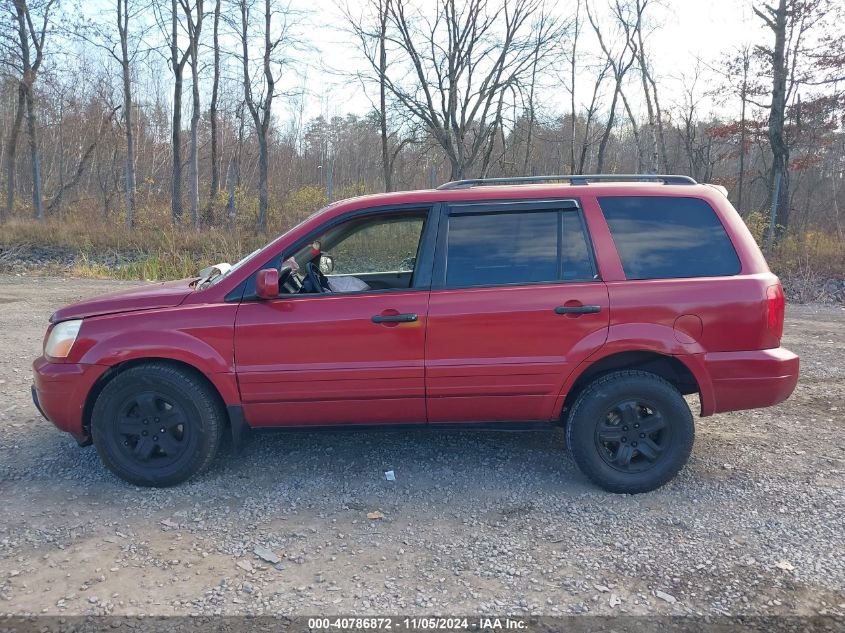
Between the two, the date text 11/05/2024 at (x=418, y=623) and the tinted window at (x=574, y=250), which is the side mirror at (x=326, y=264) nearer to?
the tinted window at (x=574, y=250)

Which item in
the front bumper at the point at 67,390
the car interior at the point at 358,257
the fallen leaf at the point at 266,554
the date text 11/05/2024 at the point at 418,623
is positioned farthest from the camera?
the car interior at the point at 358,257

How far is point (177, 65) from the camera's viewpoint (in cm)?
2166

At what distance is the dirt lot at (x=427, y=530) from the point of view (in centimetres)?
274

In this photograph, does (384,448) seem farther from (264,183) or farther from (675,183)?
(264,183)

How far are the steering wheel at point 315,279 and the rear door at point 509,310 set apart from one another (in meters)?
0.78

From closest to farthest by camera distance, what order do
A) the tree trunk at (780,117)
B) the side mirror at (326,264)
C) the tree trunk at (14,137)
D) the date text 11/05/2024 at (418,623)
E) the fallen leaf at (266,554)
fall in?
the date text 11/05/2024 at (418,623) < the fallen leaf at (266,554) < the side mirror at (326,264) < the tree trunk at (780,117) < the tree trunk at (14,137)

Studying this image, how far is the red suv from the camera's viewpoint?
3664mm

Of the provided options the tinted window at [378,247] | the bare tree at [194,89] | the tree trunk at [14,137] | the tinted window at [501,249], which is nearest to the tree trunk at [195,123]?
the bare tree at [194,89]

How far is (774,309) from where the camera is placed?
3703mm

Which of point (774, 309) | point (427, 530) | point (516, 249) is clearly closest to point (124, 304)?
point (427, 530)

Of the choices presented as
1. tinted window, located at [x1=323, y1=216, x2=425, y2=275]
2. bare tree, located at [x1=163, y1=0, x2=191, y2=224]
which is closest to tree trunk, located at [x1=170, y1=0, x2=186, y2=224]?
bare tree, located at [x1=163, y1=0, x2=191, y2=224]

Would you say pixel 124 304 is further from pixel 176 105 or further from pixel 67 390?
pixel 176 105

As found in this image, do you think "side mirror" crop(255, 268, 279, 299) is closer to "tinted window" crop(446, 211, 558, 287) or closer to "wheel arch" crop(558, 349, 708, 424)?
"tinted window" crop(446, 211, 558, 287)

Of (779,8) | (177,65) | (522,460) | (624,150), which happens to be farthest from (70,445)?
(624,150)
